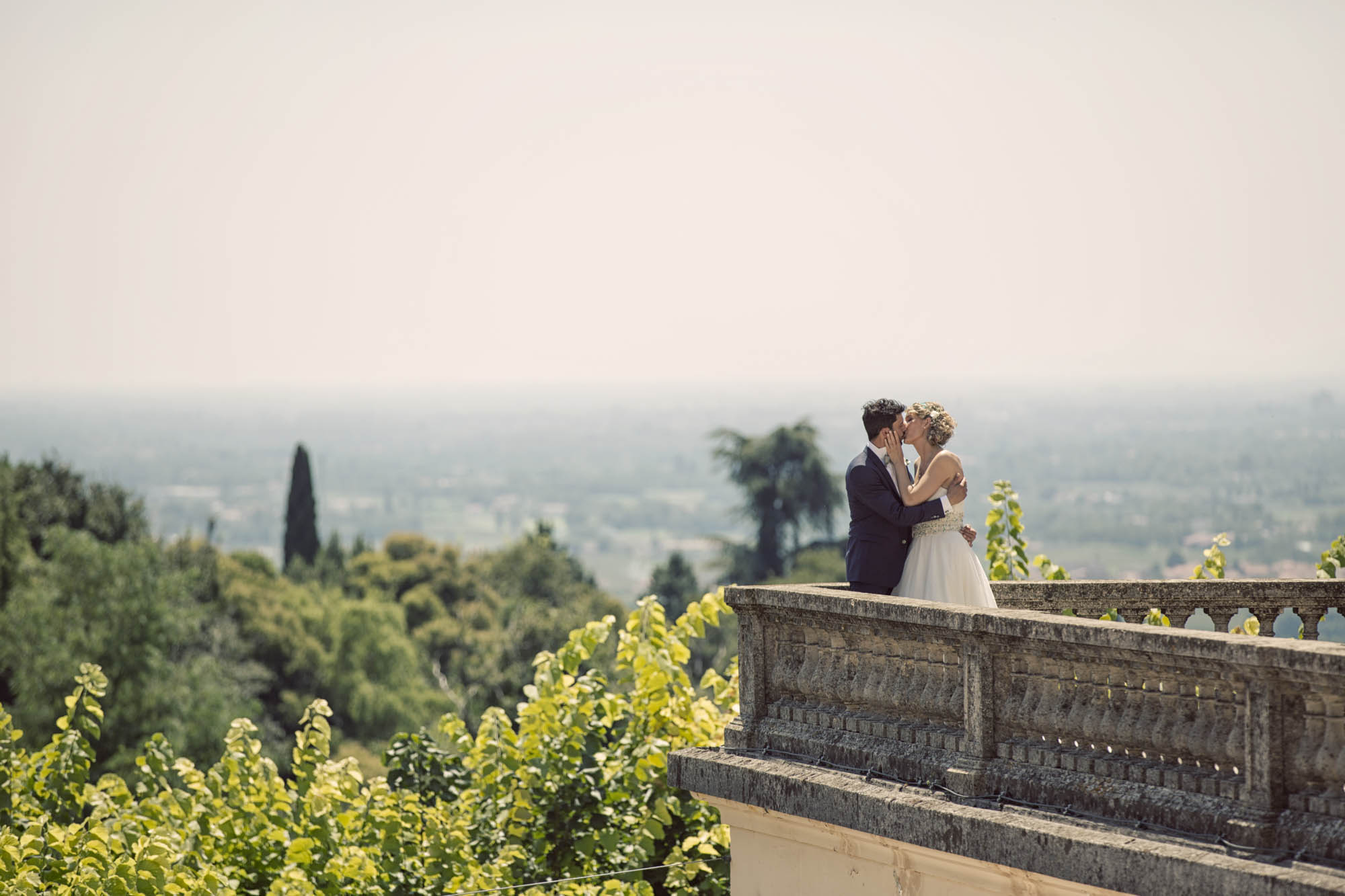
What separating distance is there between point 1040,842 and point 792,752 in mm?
2019

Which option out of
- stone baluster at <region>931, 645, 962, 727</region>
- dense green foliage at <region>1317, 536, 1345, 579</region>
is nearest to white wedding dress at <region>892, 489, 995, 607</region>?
stone baluster at <region>931, 645, 962, 727</region>

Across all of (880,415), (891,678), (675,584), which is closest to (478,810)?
(880,415)

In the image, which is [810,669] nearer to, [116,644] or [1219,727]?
[1219,727]

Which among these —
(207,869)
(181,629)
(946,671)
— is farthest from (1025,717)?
(181,629)

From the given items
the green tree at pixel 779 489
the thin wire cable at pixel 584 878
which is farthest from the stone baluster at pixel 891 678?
the green tree at pixel 779 489

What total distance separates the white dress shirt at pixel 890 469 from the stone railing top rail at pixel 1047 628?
2.42ft

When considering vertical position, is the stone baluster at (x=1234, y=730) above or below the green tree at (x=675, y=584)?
above

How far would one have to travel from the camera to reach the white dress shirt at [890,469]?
8766mm

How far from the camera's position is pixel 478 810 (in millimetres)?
16141

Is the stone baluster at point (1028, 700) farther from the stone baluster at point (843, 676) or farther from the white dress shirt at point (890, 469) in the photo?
the white dress shirt at point (890, 469)

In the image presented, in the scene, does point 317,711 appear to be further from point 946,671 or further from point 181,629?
point 181,629

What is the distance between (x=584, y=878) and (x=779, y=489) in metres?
84.6

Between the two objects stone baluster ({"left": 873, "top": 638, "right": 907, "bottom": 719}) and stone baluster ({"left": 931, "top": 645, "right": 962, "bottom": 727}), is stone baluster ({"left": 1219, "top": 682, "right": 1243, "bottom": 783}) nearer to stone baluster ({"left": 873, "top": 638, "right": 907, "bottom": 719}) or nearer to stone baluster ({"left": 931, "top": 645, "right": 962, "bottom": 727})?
stone baluster ({"left": 931, "top": 645, "right": 962, "bottom": 727})

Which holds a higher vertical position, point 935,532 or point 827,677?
point 935,532
